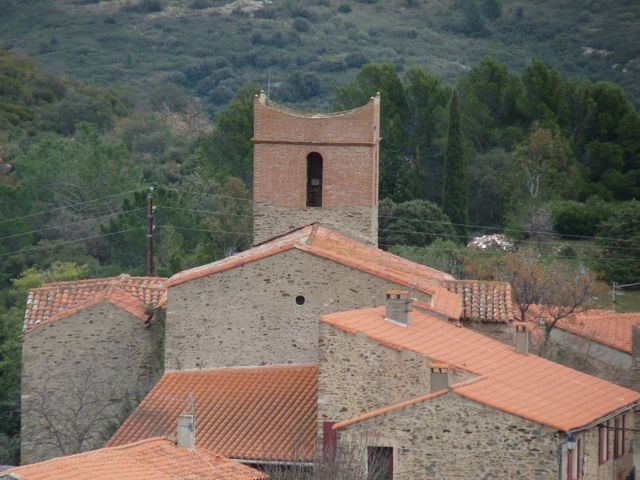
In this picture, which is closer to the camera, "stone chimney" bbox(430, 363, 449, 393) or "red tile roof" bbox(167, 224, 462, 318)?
"stone chimney" bbox(430, 363, 449, 393)

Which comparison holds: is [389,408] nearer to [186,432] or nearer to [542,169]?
[186,432]

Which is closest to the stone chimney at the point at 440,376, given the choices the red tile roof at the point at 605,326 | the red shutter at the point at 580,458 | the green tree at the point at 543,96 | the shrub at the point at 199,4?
the red shutter at the point at 580,458

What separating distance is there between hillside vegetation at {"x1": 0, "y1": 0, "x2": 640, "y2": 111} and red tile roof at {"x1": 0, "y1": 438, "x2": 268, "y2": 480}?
218 feet

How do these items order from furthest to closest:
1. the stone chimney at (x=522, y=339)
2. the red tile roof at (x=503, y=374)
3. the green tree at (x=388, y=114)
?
1. the green tree at (x=388, y=114)
2. the stone chimney at (x=522, y=339)
3. the red tile roof at (x=503, y=374)

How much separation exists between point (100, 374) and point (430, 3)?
83.1 meters

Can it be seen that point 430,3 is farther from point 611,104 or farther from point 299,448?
point 299,448

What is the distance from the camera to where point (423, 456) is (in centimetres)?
2694

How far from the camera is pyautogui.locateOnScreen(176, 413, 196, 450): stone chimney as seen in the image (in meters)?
28.2

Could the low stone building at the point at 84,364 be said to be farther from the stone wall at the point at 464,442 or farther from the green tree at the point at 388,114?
the green tree at the point at 388,114

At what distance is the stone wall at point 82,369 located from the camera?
35.2m

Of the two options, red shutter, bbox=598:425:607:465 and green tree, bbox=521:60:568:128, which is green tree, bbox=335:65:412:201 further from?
red shutter, bbox=598:425:607:465

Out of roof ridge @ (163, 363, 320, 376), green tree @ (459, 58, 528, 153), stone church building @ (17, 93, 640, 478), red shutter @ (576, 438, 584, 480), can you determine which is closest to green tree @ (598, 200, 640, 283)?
green tree @ (459, 58, 528, 153)

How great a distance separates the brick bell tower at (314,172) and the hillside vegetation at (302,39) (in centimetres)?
5584

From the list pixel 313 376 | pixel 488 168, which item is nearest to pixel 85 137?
pixel 488 168
